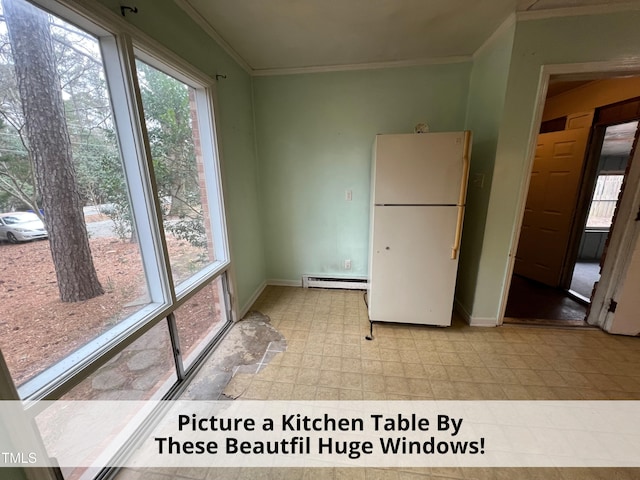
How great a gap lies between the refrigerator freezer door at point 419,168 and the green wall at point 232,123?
1325 millimetres

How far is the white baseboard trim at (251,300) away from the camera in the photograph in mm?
2466

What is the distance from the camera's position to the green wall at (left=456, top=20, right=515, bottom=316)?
6.16 feet

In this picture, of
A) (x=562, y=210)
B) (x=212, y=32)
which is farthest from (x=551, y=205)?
(x=212, y=32)

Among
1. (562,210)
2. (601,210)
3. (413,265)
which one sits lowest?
(413,265)

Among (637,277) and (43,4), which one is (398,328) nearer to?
(637,277)

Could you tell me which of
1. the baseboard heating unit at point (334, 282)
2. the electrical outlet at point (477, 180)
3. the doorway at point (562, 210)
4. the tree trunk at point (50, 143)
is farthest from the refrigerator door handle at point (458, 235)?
the tree trunk at point (50, 143)

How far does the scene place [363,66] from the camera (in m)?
2.42

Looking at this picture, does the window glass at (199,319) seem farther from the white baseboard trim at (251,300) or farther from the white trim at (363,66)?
the white trim at (363,66)

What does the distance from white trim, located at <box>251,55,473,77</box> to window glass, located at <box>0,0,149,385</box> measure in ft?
5.65

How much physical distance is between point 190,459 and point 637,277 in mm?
3485

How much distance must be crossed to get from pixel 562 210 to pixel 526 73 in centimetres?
196

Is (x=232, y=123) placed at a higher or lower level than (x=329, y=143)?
higher

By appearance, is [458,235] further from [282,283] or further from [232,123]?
[232,123]

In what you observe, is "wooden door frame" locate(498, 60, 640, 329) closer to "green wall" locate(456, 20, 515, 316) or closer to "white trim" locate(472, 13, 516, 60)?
"green wall" locate(456, 20, 515, 316)
